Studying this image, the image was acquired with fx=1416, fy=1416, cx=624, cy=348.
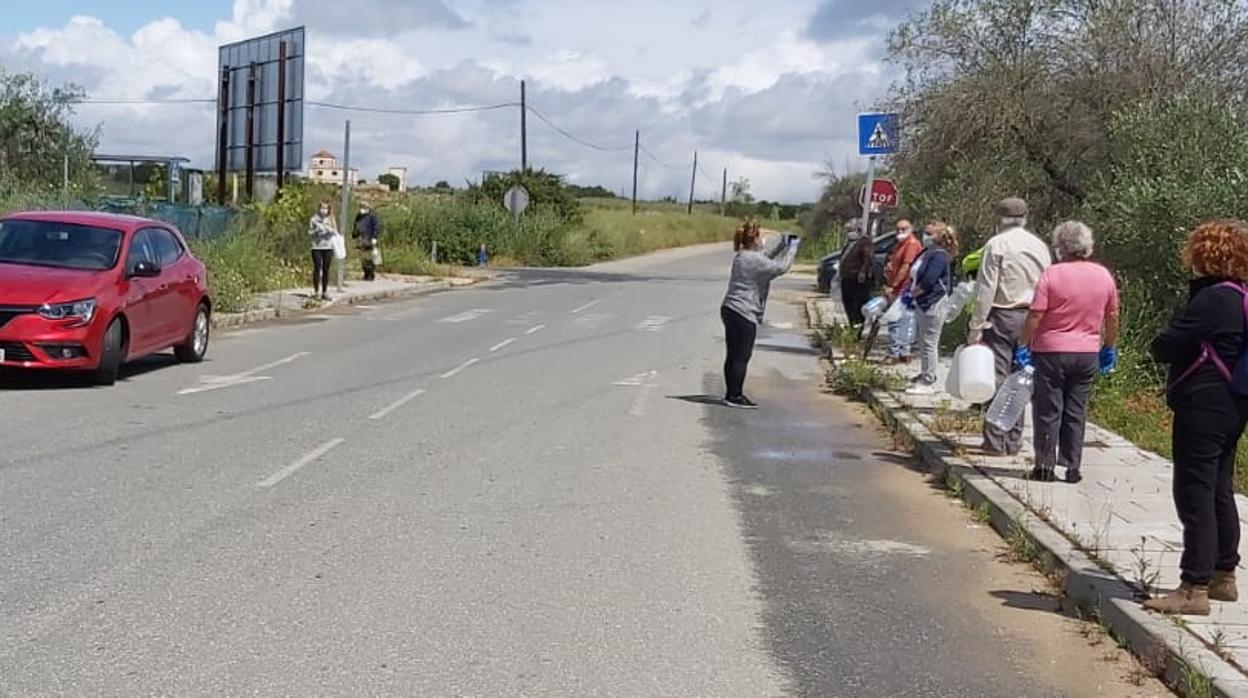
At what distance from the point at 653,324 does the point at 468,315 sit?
345cm

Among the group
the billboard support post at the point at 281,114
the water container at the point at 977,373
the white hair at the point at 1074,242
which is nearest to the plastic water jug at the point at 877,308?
the water container at the point at 977,373

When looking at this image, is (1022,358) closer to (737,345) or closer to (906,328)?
(737,345)

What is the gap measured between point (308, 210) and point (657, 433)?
22987 millimetres

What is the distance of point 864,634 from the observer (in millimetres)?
6023

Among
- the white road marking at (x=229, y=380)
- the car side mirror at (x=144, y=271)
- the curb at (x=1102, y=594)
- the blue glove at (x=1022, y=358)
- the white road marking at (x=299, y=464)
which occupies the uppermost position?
the car side mirror at (x=144, y=271)

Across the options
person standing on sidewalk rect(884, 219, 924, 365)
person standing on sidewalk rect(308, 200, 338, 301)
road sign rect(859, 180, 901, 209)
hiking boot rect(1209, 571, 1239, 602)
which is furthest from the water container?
person standing on sidewalk rect(308, 200, 338, 301)

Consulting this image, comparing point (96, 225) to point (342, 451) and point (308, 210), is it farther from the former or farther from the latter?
point (308, 210)

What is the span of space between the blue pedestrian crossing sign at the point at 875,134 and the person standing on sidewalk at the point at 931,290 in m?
3.17

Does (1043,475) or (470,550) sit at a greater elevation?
(1043,475)

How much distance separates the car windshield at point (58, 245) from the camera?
44.7 feet

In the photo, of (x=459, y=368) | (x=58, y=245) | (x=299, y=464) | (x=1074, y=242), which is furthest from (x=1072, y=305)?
(x=58, y=245)

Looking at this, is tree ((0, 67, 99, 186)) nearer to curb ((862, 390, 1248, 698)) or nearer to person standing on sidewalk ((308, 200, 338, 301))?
person standing on sidewalk ((308, 200, 338, 301))

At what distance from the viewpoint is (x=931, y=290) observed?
13.3 metres

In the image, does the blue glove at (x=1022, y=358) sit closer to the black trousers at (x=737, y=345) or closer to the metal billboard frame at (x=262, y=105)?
the black trousers at (x=737, y=345)
